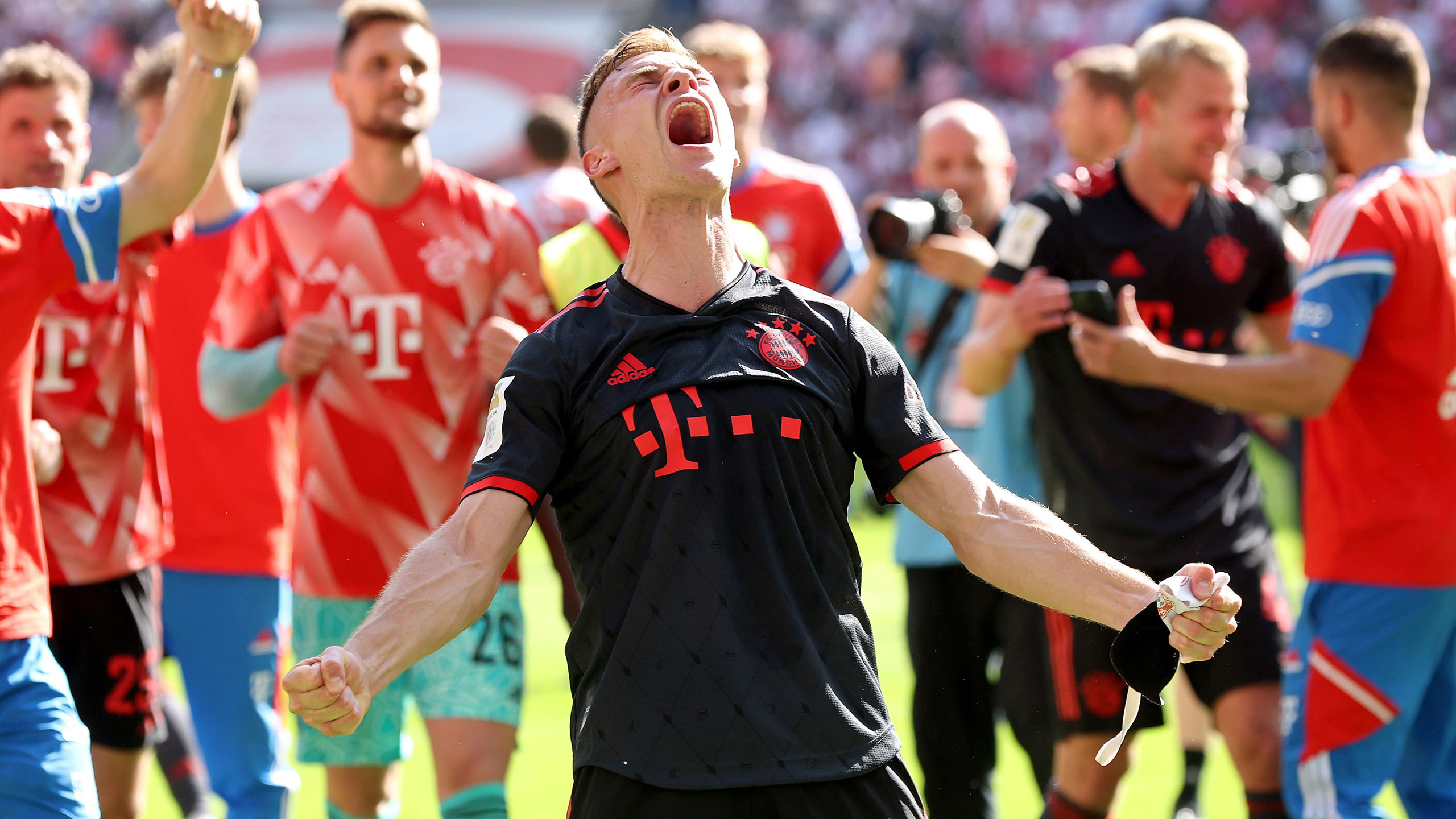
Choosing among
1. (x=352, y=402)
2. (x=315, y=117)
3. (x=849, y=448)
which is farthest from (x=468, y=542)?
(x=315, y=117)

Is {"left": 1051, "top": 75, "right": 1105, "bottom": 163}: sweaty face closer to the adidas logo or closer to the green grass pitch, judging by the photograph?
the green grass pitch

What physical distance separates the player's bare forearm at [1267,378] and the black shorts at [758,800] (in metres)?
2.10

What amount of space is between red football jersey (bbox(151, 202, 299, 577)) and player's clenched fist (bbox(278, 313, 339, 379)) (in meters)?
1.26

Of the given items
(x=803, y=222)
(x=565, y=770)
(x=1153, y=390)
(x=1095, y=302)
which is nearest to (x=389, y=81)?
(x=803, y=222)

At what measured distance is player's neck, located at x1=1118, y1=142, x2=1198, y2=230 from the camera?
4.80 meters

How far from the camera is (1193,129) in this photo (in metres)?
4.70

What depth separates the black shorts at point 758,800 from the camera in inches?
101

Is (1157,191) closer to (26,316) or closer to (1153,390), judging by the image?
(1153,390)

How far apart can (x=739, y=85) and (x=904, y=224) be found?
3.54ft

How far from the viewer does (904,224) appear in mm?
4809

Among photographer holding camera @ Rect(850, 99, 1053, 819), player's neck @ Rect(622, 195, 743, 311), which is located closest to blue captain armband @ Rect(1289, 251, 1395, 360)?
photographer holding camera @ Rect(850, 99, 1053, 819)

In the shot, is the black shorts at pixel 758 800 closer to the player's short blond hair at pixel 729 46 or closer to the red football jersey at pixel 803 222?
the red football jersey at pixel 803 222

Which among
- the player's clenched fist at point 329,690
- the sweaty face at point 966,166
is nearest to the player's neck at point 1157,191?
the sweaty face at point 966,166

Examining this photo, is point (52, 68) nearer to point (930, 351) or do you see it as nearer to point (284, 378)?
point (284, 378)
